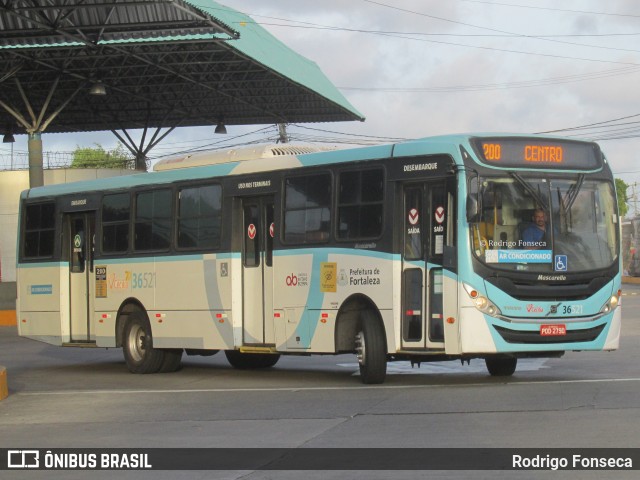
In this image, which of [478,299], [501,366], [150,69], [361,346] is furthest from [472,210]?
[150,69]

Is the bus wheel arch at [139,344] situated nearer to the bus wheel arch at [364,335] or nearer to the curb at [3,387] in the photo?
the curb at [3,387]

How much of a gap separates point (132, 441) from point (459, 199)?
17.1ft

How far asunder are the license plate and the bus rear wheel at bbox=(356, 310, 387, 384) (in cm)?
208

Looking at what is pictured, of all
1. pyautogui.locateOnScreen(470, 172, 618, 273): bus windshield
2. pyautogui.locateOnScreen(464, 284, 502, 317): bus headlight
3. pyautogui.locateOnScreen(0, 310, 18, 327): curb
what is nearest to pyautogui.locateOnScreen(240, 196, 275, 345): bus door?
pyautogui.locateOnScreen(464, 284, 502, 317): bus headlight

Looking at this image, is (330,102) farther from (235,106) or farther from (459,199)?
(459,199)

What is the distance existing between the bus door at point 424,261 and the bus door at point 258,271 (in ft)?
9.15

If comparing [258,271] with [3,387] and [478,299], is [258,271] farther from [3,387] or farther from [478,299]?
[478,299]

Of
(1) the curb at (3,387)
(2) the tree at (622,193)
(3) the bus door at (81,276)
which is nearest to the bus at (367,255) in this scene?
(3) the bus door at (81,276)

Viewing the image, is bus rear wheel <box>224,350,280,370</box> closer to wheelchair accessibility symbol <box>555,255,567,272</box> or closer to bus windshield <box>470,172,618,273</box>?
bus windshield <box>470,172,618,273</box>

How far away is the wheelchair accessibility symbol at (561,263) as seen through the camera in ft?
48.1

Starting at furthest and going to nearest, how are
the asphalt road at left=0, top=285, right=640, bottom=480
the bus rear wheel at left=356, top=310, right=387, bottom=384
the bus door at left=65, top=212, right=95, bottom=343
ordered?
the bus door at left=65, top=212, right=95, bottom=343, the bus rear wheel at left=356, top=310, right=387, bottom=384, the asphalt road at left=0, top=285, right=640, bottom=480

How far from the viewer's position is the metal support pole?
117 feet

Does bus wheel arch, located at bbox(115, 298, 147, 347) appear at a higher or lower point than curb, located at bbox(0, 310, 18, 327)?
higher

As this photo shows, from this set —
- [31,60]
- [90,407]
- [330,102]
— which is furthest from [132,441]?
[330,102]
